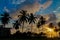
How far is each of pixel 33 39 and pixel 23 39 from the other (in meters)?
6.32

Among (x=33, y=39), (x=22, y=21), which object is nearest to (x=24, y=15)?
(x=22, y=21)

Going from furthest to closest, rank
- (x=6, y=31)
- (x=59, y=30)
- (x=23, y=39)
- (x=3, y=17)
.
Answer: (x=59, y=30)
(x=3, y=17)
(x=6, y=31)
(x=23, y=39)

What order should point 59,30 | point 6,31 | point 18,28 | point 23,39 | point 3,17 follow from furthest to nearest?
1. point 59,30
2. point 18,28
3. point 3,17
4. point 6,31
5. point 23,39

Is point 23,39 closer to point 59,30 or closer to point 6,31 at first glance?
point 6,31

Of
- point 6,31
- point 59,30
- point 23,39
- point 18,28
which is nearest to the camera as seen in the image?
point 23,39

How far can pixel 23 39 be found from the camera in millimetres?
94250

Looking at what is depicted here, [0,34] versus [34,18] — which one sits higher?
[34,18]

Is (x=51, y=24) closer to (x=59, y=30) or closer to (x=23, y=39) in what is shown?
(x=59, y=30)

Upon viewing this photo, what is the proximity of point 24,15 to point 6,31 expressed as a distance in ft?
52.6

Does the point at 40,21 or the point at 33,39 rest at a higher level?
the point at 40,21

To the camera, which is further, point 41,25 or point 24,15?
point 41,25

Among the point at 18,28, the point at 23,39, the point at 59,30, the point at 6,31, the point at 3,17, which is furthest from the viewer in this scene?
the point at 59,30

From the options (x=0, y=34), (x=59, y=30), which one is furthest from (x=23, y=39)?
(x=59, y=30)

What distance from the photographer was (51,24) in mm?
151000
